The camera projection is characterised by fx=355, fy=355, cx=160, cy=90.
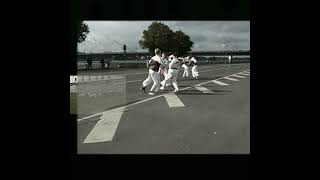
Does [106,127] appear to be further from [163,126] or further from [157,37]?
[157,37]

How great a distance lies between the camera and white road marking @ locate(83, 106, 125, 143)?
22.0 feet

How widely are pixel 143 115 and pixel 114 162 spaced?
472 cm

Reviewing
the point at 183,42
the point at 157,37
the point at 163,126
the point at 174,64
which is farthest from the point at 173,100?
the point at 183,42

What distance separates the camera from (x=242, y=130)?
7.37 meters

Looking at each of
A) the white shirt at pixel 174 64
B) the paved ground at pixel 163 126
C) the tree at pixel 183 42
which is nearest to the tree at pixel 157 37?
the tree at pixel 183 42

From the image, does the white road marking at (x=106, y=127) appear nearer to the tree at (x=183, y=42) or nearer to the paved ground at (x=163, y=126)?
the paved ground at (x=163, y=126)

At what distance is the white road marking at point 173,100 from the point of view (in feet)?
36.7

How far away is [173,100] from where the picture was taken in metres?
12.2

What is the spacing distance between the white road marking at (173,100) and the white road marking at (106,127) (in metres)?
1.87

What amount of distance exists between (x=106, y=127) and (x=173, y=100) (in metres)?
4.77

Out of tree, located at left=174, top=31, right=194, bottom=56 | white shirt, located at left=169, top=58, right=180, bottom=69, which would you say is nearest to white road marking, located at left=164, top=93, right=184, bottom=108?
white shirt, located at left=169, top=58, right=180, bottom=69
